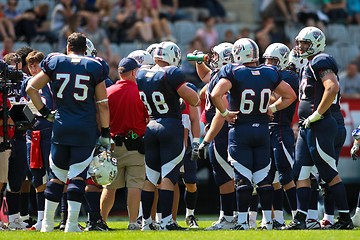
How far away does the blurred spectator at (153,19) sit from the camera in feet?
64.6

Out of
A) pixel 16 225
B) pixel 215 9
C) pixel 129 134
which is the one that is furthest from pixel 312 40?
pixel 215 9

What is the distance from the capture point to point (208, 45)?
19.8m

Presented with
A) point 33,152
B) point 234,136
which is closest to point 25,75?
point 33,152

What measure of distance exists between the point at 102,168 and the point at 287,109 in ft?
8.66

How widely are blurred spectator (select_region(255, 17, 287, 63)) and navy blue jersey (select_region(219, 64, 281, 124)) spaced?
26.8 ft

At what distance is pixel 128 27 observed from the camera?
779 inches

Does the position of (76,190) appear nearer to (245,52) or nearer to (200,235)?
(200,235)

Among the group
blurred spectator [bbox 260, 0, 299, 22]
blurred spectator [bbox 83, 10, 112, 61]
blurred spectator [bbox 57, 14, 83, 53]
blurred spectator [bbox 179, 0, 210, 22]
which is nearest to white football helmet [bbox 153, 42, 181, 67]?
blurred spectator [bbox 57, 14, 83, 53]

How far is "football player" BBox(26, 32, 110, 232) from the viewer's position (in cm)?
1094

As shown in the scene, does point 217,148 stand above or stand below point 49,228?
above

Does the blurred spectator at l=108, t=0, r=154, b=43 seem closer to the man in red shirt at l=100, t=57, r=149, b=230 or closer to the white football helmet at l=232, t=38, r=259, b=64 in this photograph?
the man in red shirt at l=100, t=57, r=149, b=230

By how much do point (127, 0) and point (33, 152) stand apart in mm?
8546

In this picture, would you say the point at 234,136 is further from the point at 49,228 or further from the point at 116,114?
the point at 49,228

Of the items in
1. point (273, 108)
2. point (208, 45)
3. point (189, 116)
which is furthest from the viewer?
point (208, 45)
